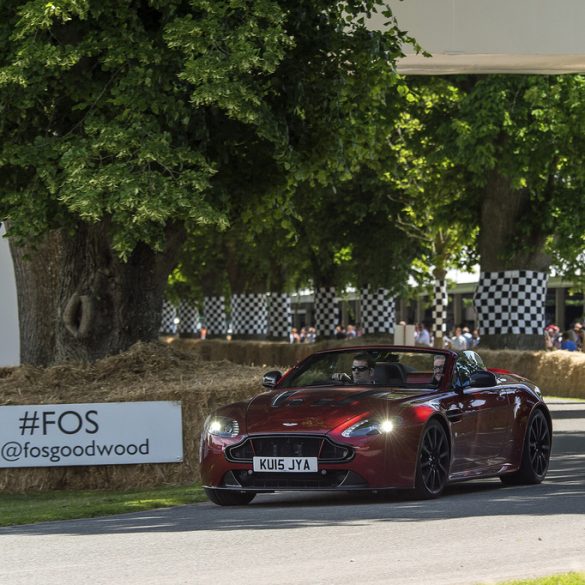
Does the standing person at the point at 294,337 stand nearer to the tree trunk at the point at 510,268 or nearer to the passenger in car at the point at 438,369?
the tree trunk at the point at 510,268

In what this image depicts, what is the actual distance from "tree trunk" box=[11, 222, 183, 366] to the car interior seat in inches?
252

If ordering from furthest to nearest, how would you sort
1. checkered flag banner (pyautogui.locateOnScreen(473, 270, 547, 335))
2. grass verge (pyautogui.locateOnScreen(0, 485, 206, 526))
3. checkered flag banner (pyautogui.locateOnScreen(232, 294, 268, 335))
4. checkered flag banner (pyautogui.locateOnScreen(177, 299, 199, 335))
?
1. checkered flag banner (pyautogui.locateOnScreen(177, 299, 199, 335))
2. checkered flag banner (pyautogui.locateOnScreen(232, 294, 268, 335))
3. checkered flag banner (pyautogui.locateOnScreen(473, 270, 547, 335))
4. grass verge (pyautogui.locateOnScreen(0, 485, 206, 526))

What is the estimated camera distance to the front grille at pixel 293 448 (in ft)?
Result: 38.4

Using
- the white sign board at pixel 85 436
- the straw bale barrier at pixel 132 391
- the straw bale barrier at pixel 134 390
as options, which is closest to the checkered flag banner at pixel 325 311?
the straw bale barrier at pixel 134 390

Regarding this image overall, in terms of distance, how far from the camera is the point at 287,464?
38.7 ft

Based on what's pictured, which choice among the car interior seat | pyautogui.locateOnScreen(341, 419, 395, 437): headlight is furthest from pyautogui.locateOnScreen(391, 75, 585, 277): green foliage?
pyautogui.locateOnScreen(341, 419, 395, 437): headlight

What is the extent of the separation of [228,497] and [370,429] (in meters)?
1.43

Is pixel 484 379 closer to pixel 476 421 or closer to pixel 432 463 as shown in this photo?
pixel 476 421

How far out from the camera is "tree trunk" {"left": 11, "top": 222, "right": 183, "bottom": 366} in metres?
18.8

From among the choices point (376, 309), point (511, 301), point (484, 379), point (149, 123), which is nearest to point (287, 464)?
point (484, 379)

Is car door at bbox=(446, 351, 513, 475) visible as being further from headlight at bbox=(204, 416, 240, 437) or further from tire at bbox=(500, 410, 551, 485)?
headlight at bbox=(204, 416, 240, 437)

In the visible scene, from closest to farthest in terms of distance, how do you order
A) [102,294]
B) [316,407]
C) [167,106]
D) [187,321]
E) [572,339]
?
1. [316,407]
2. [167,106]
3. [102,294]
4. [572,339]
5. [187,321]

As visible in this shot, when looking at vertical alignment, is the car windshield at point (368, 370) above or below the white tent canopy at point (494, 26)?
below

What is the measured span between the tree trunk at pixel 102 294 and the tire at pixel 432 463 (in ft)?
23.5
